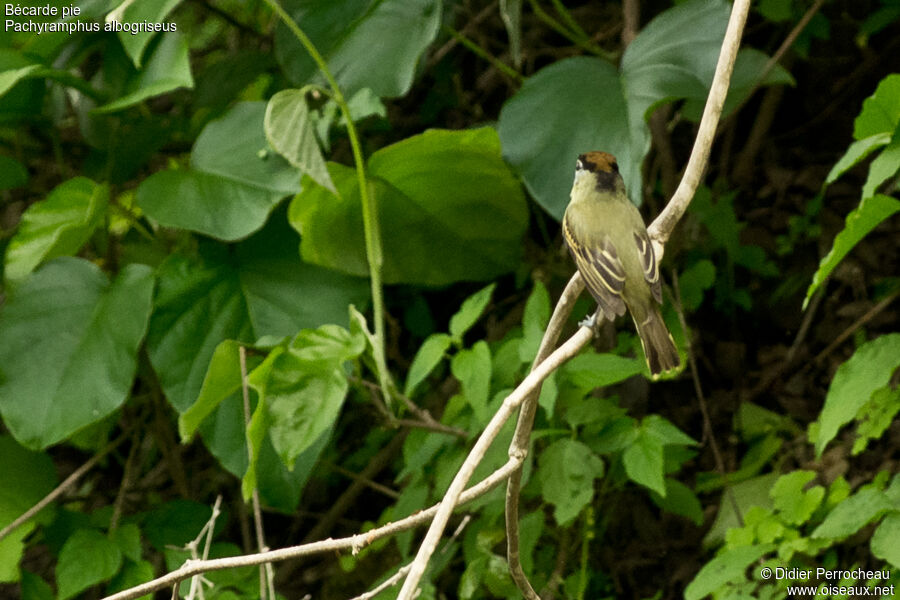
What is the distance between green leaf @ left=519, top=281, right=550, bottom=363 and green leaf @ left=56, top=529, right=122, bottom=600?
1.28 meters

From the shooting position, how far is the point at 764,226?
3938mm

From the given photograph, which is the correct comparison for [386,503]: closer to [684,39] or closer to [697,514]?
[697,514]

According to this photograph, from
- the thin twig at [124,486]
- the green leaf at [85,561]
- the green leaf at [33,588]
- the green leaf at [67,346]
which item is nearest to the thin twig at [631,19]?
the green leaf at [67,346]

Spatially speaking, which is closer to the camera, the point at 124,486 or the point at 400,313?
the point at 124,486

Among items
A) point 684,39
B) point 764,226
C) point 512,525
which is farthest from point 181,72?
point 764,226

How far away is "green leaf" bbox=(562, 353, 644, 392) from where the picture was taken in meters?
2.29

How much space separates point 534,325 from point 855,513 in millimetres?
829

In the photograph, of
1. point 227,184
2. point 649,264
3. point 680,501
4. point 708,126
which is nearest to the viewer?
point 708,126

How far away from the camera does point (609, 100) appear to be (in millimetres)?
2508

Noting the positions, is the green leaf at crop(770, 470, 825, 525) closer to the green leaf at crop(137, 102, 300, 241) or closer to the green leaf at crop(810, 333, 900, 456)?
the green leaf at crop(810, 333, 900, 456)

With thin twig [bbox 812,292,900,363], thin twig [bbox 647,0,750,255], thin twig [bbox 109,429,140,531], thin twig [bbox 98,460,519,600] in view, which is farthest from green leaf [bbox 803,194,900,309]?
thin twig [bbox 109,429,140,531]

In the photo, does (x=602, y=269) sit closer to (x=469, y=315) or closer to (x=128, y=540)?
(x=469, y=315)

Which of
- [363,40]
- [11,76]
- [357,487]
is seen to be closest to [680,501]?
[357,487]

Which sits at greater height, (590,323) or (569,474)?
(590,323)
